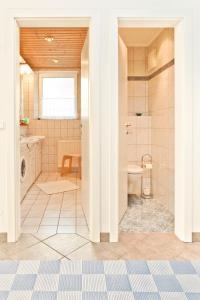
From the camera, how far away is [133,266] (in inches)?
73.9

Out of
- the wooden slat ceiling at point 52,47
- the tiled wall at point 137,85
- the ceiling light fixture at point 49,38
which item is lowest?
the tiled wall at point 137,85

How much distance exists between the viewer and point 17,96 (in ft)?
7.50

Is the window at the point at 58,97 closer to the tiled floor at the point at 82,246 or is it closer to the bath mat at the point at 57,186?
the bath mat at the point at 57,186

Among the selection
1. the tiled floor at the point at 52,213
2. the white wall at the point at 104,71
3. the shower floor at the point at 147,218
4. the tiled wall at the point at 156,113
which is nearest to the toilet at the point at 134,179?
the tiled wall at the point at 156,113

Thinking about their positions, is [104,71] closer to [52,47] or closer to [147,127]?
[147,127]

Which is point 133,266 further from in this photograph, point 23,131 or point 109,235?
point 23,131

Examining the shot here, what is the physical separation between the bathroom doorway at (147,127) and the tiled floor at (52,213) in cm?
55

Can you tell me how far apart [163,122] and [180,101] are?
1.02 m

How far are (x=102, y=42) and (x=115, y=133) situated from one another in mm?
832

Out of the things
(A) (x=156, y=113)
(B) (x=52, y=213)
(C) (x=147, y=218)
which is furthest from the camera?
(A) (x=156, y=113)

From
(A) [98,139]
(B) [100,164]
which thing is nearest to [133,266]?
(B) [100,164]

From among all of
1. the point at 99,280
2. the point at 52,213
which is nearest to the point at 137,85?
the point at 52,213

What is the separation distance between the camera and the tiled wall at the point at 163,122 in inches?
119

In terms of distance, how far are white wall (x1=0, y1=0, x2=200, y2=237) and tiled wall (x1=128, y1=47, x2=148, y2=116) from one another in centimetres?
180
